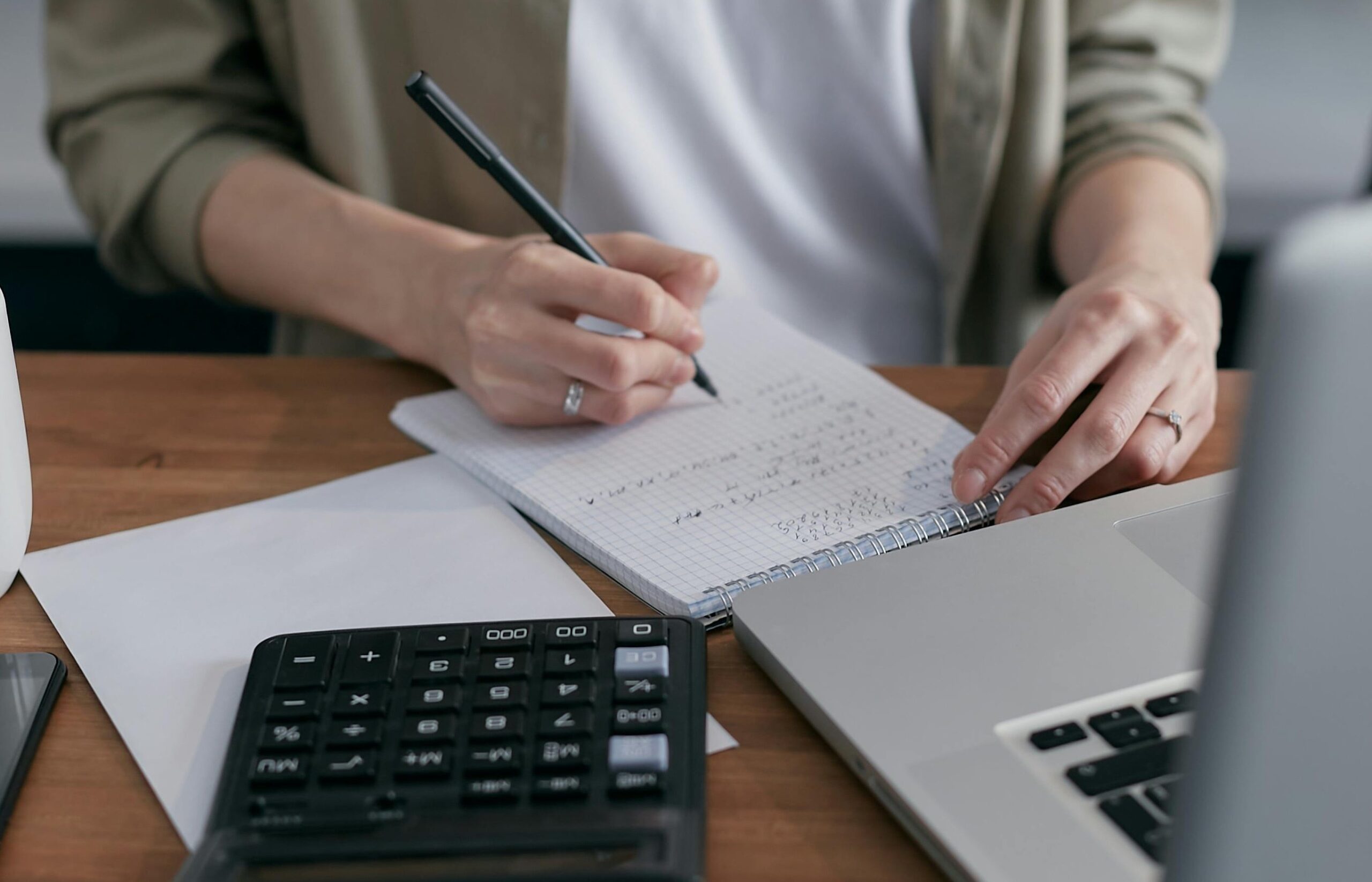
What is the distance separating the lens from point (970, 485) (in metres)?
0.45

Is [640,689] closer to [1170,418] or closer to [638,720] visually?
[638,720]

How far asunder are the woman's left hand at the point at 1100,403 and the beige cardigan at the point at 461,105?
0.95 feet

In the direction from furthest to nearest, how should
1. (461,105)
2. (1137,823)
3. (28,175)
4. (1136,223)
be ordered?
(28,175) → (461,105) → (1136,223) → (1137,823)

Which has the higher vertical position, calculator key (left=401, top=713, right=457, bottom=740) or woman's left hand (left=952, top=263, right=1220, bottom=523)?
woman's left hand (left=952, top=263, right=1220, bottom=523)

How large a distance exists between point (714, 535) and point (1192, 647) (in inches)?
7.0

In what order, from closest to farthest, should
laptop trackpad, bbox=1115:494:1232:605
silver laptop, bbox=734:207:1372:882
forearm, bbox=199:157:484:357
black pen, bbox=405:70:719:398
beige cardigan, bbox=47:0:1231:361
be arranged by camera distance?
silver laptop, bbox=734:207:1372:882 < laptop trackpad, bbox=1115:494:1232:605 < black pen, bbox=405:70:719:398 < forearm, bbox=199:157:484:357 < beige cardigan, bbox=47:0:1231:361

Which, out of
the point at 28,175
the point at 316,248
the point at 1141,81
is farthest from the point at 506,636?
the point at 28,175

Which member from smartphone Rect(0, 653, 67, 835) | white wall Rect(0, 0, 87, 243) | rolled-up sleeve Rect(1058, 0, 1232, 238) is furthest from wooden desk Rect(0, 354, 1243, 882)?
white wall Rect(0, 0, 87, 243)

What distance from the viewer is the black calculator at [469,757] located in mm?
283

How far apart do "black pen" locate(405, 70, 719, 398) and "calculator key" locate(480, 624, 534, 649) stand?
0.67 feet

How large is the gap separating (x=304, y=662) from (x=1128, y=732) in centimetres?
24

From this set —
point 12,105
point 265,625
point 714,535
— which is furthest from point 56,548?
point 12,105

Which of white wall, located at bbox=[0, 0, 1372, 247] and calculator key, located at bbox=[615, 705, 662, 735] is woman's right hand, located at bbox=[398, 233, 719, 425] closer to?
calculator key, located at bbox=[615, 705, 662, 735]

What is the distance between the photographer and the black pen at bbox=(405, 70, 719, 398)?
51cm
